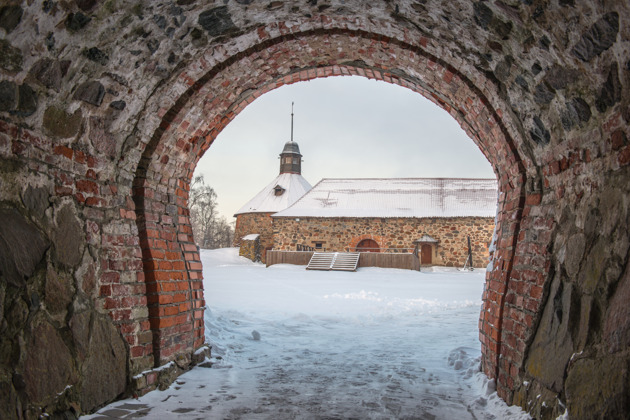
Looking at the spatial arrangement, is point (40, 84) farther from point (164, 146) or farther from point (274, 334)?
point (274, 334)

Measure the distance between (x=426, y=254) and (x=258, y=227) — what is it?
34.8ft

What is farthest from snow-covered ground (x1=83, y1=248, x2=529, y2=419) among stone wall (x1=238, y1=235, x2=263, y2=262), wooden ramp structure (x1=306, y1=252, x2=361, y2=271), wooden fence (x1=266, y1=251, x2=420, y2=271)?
stone wall (x1=238, y1=235, x2=263, y2=262)

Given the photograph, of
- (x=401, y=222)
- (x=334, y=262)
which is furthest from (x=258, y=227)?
(x=334, y=262)

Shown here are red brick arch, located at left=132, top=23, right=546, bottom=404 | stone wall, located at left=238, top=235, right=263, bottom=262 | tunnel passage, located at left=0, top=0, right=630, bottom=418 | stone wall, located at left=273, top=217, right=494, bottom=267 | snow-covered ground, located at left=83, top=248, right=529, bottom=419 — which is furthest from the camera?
stone wall, located at left=238, top=235, right=263, bottom=262

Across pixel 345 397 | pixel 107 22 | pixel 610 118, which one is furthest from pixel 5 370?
pixel 610 118

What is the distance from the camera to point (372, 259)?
1697 cm

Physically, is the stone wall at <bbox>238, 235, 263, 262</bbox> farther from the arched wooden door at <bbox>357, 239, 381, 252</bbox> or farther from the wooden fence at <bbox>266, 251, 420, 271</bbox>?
the wooden fence at <bbox>266, 251, 420, 271</bbox>

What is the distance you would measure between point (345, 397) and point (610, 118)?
255 cm

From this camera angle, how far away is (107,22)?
2.70 m

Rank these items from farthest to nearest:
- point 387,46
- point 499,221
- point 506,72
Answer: point 499,221
point 387,46
point 506,72

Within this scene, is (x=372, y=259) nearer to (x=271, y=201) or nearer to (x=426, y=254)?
(x=426, y=254)

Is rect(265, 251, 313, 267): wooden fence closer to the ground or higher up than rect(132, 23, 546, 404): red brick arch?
closer to the ground

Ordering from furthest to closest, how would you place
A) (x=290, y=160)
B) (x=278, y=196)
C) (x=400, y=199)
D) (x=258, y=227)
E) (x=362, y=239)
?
(x=290, y=160), (x=278, y=196), (x=258, y=227), (x=400, y=199), (x=362, y=239)

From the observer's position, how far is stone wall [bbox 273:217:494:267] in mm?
20766
